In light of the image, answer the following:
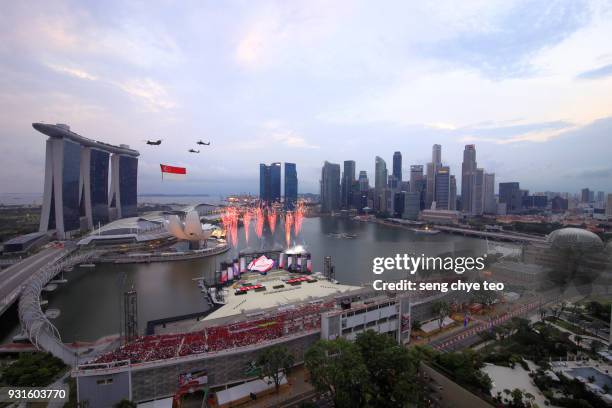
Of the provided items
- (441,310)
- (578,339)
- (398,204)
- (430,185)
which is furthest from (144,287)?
(430,185)

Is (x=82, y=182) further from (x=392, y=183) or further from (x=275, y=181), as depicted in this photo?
(x=392, y=183)

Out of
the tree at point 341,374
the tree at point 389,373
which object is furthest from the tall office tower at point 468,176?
the tree at point 341,374

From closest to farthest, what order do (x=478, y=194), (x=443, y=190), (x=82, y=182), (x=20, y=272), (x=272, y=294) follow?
(x=272, y=294)
(x=20, y=272)
(x=82, y=182)
(x=478, y=194)
(x=443, y=190)

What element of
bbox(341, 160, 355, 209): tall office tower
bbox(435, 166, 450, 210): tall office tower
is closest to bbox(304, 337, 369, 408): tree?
bbox(435, 166, 450, 210): tall office tower

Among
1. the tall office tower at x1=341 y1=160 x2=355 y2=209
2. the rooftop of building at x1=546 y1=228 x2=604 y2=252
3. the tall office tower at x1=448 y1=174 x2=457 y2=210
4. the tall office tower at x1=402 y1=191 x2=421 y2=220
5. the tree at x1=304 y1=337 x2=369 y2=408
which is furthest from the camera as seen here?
the tall office tower at x1=341 y1=160 x2=355 y2=209

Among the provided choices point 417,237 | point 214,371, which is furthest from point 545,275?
point 417,237

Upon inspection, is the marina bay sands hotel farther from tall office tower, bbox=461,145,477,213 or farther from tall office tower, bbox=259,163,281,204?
tall office tower, bbox=461,145,477,213
